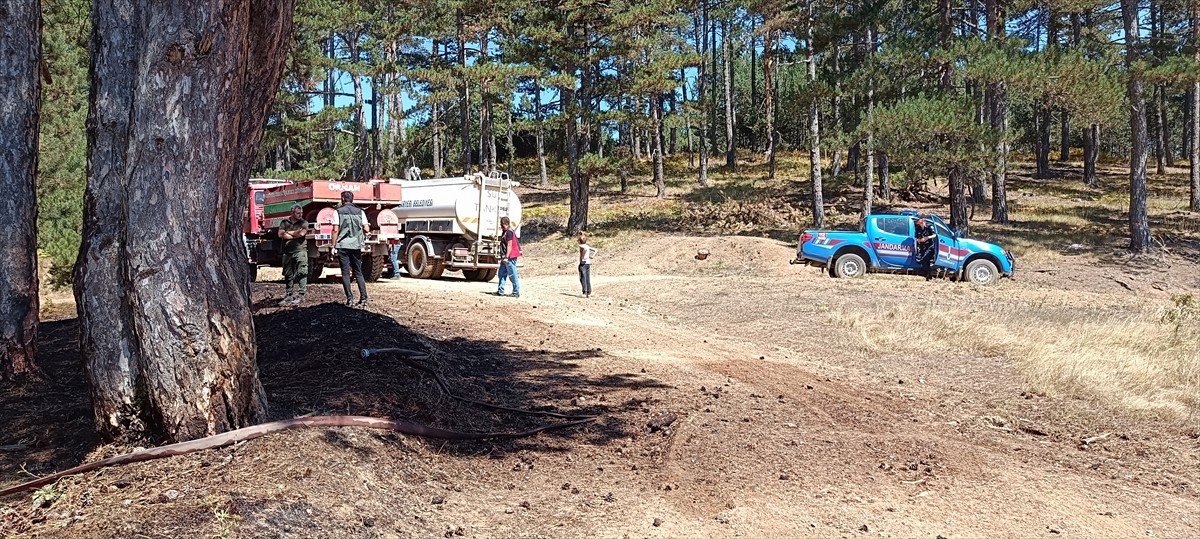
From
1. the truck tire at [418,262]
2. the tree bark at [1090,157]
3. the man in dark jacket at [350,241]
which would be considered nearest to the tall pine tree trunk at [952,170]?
the truck tire at [418,262]

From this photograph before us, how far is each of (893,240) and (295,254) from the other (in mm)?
13405

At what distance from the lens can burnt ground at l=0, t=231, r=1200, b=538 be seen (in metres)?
4.59

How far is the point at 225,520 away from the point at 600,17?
25959 mm

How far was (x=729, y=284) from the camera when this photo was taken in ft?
59.5

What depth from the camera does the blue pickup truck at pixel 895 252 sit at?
19328mm

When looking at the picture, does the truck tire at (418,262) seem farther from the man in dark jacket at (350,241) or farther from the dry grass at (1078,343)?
the dry grass at (1078,343)

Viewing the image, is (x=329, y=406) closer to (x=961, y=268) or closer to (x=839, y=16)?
(x=961, y=268)

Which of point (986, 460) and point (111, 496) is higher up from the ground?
point (111, 496)

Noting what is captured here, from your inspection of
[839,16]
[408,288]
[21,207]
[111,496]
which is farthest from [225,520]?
[839,16]

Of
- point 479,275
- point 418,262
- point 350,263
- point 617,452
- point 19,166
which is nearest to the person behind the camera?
point 617,452

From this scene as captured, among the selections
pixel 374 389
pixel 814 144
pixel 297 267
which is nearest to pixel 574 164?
pixel 814 144

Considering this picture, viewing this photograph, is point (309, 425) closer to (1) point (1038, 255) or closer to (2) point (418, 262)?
(2) point (418, 262)

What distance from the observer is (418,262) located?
20.2m

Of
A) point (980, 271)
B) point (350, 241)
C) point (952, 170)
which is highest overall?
point (952, 170)
